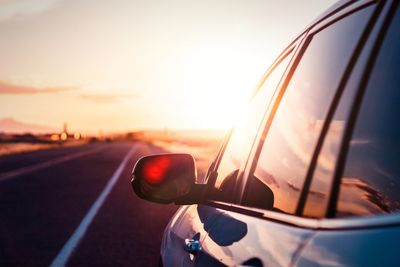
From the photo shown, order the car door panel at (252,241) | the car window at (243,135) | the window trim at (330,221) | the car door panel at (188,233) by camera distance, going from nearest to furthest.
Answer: the window trim at (330,221), the car door panel at (252,241), the car door panel at (188,233), the car window at (243,135)

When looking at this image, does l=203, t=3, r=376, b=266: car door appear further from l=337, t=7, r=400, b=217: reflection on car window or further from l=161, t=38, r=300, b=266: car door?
l=337, t=7, r=400, b=217: reflection on car window

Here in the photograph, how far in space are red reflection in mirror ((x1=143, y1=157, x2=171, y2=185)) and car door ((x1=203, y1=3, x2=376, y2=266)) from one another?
46cm

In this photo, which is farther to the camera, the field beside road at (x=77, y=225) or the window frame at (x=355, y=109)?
the field beside road at (x=77, y=225)

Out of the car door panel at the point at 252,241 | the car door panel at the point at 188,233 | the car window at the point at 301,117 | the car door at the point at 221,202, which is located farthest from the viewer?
the car door panel at the point at 188,233

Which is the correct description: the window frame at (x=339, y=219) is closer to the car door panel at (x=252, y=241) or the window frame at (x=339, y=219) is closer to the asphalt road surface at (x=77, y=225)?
the car door panel at (x=252, y=241)

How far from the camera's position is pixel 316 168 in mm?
2002

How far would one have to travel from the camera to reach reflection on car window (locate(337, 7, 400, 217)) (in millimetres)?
1609

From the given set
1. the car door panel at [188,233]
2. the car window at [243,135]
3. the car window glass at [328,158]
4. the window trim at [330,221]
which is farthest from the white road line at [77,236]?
the car window glass at [328,158]

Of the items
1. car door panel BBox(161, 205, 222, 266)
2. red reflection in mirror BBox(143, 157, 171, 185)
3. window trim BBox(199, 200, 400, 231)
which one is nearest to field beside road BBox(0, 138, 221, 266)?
car door panel BBox(161, 205, 222, 266)

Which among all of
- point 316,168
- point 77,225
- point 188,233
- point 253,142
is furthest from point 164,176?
point 77,225

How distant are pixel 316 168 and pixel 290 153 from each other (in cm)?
42

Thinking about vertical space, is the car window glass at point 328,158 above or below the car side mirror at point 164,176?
above

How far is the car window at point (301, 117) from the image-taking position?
6.84ft

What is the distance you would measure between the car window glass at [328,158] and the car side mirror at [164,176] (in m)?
1.28
